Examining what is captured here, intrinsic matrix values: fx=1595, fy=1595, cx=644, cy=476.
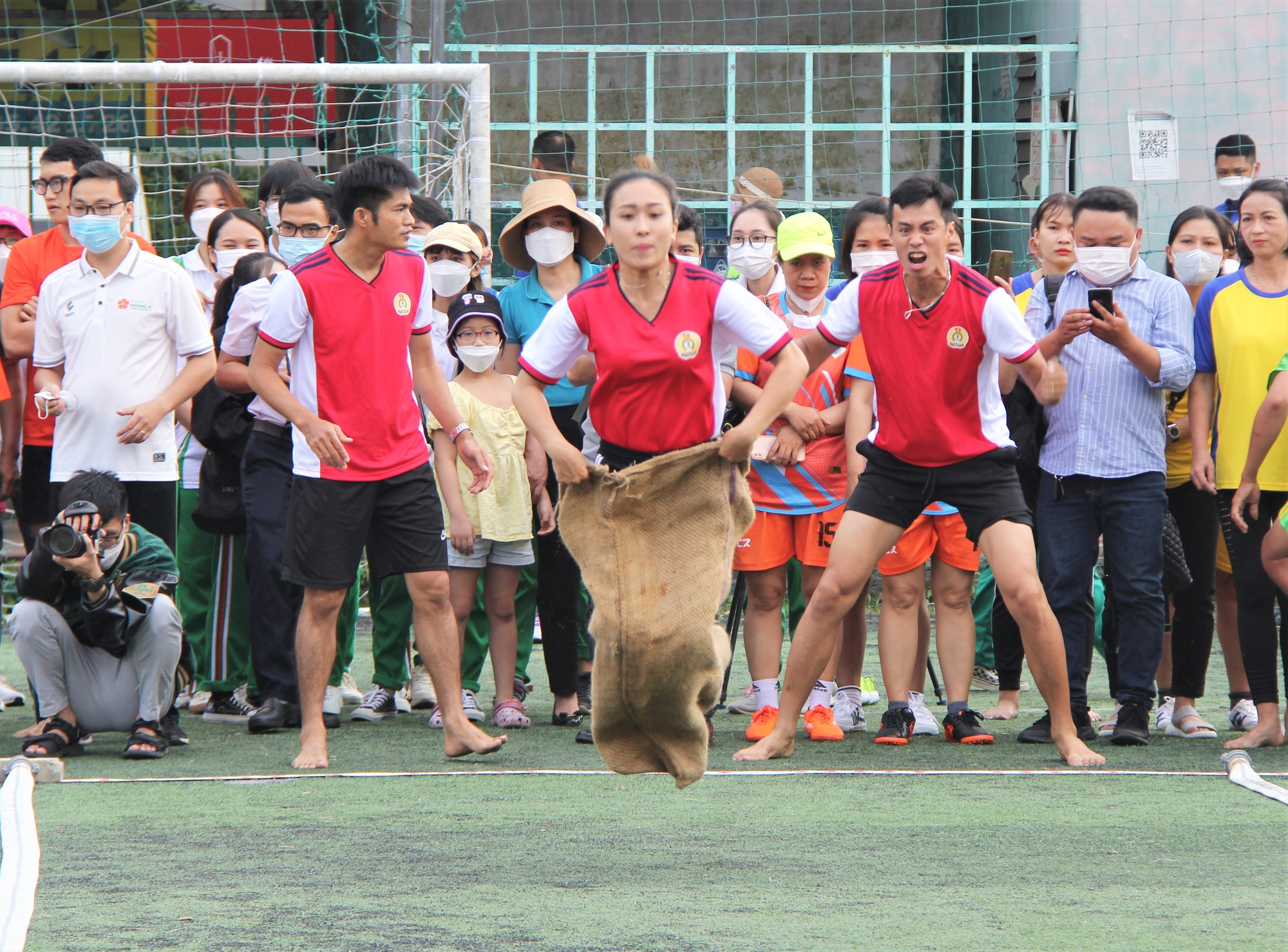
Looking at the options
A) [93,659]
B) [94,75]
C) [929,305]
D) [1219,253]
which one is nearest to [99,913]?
[93,659]

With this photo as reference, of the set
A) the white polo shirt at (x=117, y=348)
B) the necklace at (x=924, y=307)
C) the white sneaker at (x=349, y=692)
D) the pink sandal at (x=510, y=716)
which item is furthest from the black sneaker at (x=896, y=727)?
the white polo shirt at (x=117, y=348)

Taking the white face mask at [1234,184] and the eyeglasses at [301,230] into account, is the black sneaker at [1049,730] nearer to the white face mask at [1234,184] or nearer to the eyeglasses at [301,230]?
the white face mask at [1234,184]

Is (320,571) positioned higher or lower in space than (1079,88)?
lower

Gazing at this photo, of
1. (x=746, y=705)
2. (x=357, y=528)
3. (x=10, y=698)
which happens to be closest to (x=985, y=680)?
(x=746, y=705)

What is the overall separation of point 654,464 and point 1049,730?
256 centimetres

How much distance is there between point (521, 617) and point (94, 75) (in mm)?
4068

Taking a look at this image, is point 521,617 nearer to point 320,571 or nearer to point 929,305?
point 320,571

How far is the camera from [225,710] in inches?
264

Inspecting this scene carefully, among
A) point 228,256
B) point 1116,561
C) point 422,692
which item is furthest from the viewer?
point 422,692

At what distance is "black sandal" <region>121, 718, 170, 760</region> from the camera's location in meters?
5.59

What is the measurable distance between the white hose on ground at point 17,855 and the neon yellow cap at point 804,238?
3408 millimetres

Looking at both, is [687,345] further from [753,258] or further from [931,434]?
[753,258]

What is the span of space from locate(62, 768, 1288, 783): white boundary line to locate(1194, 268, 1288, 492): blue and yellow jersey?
1250mm

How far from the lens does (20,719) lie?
21.4 feet
